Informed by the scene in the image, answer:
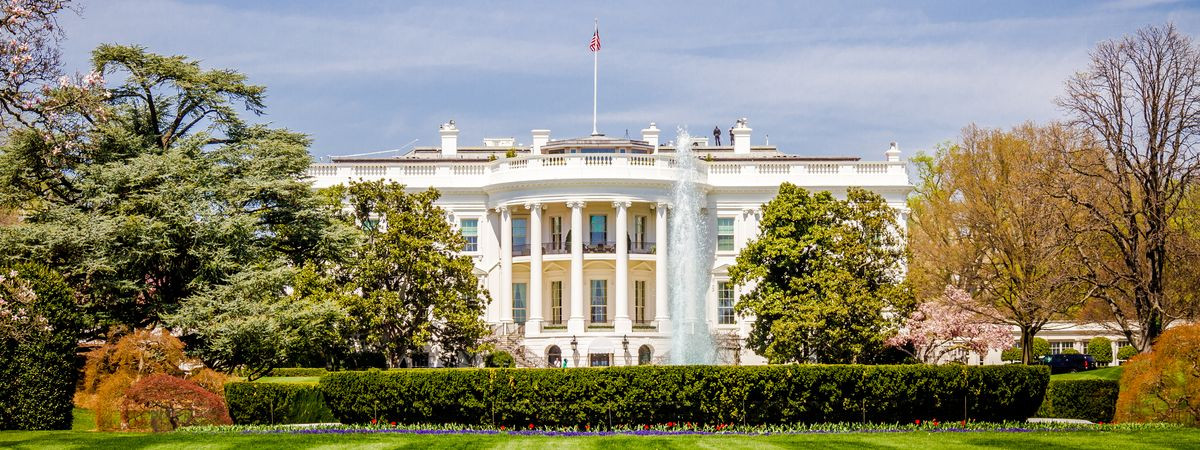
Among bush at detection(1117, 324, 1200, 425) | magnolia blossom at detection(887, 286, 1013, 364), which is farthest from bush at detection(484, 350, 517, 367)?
bush at detection(1117, 324, 1200, 425)

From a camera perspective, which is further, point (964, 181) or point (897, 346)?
point (964, 181)

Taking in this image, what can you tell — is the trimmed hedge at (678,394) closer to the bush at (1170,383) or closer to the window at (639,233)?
the bush at (1170,383)

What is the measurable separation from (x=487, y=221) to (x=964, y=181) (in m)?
19.4

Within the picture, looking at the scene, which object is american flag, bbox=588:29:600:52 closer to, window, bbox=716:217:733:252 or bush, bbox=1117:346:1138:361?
window, bbox=716:217:733:252

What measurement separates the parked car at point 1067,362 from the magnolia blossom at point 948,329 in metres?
4.42

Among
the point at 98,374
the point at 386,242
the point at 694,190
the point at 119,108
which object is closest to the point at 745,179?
the point at 694,190

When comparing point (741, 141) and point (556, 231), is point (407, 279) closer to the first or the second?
point (556, 231)

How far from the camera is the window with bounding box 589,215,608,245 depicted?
54406 millimetres

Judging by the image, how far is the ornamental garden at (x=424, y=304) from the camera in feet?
77.2

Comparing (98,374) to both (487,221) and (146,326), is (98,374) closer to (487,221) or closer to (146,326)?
(146,326)

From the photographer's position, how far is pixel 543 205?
52875 mm

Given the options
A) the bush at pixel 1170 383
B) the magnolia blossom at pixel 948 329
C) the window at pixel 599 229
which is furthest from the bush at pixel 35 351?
the window at pixel 599 229

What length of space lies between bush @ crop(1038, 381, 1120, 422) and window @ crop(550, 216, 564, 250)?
2826 centimetres

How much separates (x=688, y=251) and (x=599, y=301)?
413cm
